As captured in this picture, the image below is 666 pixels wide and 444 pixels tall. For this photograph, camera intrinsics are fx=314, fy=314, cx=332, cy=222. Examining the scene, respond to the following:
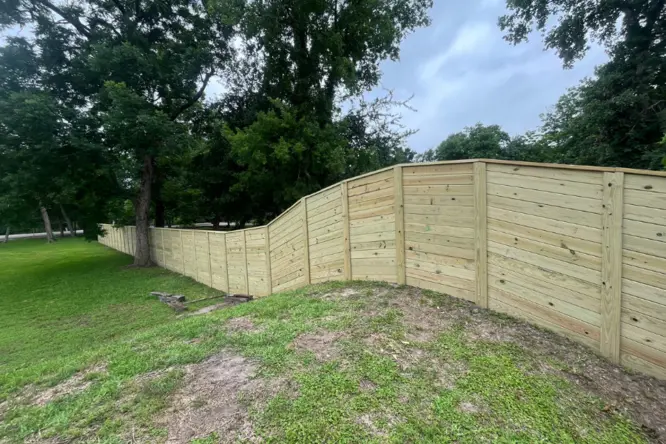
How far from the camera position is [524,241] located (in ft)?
8.34

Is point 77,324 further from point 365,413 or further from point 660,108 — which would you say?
point 660,108

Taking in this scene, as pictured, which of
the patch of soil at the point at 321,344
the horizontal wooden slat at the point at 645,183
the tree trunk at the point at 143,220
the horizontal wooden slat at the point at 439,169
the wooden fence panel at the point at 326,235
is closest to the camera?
the horizontal wooden slat at the point at 645,183

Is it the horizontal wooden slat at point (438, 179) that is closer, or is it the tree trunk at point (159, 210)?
the horizontal wooden slat at point (438, 179)

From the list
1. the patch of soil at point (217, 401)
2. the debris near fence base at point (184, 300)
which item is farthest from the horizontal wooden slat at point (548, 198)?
the debris near fence base at point (184, 300)

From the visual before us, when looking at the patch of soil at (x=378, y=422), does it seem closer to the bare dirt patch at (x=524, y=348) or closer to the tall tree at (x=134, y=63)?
the bare dirt patch at (x=524, y=348)

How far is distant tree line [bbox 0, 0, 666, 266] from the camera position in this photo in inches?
359

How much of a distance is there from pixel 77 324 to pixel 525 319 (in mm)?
7349


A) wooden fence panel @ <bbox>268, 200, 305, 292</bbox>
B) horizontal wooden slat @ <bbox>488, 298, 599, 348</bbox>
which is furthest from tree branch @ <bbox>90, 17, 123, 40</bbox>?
horizontal wooden slat @ <bbox>488, 298, 599, 348</bbox>

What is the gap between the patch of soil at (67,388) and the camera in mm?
2152

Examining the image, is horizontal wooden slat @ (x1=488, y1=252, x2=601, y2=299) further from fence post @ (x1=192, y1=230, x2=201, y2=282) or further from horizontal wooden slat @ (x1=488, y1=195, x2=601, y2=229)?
fence post @ (x1=192, y1=230, x2=201, y2=282)

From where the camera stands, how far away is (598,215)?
209cm

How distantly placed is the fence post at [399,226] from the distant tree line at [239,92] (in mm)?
6719

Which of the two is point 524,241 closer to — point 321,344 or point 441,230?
point 441,230

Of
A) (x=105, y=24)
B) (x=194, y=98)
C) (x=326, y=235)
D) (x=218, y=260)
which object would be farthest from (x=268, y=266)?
(x=105, y=24)
